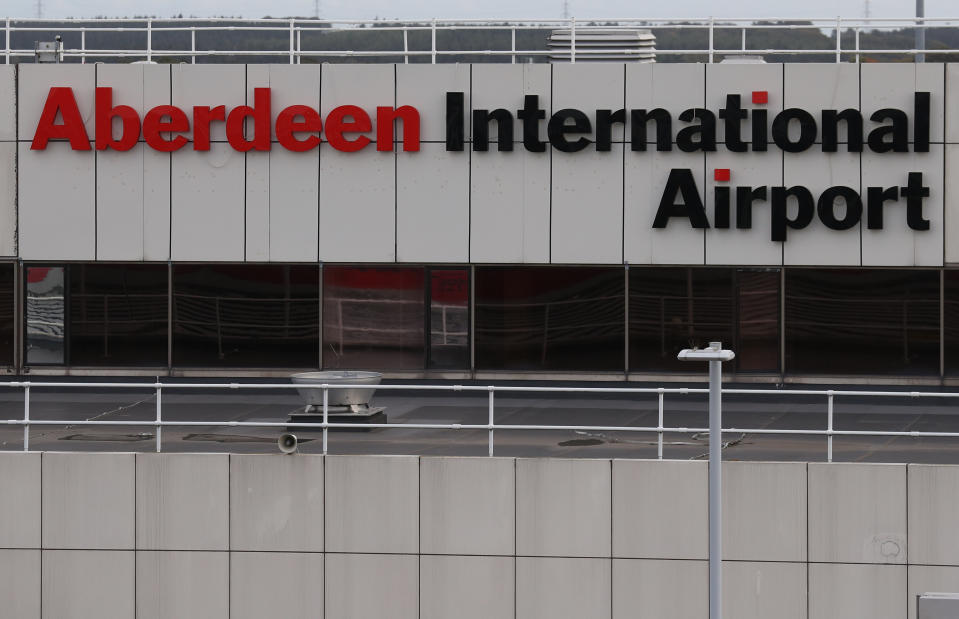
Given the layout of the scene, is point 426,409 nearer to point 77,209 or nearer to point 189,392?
point 189,392

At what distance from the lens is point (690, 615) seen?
16328 millimetres

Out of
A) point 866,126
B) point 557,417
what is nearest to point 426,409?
point 557,417

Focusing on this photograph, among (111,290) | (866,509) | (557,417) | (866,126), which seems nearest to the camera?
(866,509)

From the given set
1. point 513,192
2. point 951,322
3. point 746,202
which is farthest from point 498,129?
point 951,322

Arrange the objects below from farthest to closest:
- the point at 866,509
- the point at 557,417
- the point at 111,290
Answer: the point at 111,290 → the point at 557,417 → the point at 866,509

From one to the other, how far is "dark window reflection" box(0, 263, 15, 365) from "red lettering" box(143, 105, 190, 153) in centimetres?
369

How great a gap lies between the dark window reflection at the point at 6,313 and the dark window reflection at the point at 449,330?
7.52 metres

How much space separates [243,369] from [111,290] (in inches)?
107

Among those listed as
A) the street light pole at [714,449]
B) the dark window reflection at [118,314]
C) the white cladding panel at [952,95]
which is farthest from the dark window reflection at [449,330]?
the street light pole at [714,449]

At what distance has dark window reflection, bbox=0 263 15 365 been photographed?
2619 cm

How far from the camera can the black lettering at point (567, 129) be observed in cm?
2459

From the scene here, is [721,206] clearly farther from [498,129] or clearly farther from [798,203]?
[498,129]

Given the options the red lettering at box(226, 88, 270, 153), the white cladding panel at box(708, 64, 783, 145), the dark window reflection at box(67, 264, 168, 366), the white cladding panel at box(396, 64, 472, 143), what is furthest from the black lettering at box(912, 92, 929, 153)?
the dark window reflection at box(67, 264, 168, 366)

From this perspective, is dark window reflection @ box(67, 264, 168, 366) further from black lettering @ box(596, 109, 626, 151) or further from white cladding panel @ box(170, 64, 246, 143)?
black lettering @ box(596, 109, 626, 151)
